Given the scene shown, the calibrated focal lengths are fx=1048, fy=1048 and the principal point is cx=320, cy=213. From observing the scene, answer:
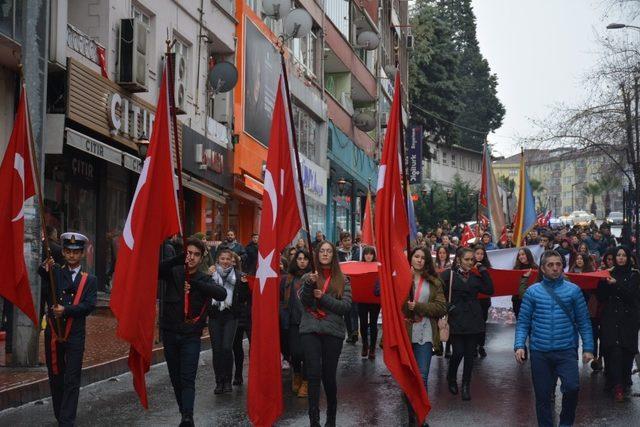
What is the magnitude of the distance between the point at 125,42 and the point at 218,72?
188 inches

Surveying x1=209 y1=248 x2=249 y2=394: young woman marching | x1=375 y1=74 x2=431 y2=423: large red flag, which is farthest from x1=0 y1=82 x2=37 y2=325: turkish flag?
x1=375 y1=74 x2=431 y2=423: large red flag

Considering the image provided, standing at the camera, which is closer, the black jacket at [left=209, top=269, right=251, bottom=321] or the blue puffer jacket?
the blue puffer jacket

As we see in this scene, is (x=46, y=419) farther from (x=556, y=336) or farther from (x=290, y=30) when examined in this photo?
(x=290, y=30)

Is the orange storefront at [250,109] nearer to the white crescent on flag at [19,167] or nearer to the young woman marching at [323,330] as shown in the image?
the white crescent on flag at [19,167]

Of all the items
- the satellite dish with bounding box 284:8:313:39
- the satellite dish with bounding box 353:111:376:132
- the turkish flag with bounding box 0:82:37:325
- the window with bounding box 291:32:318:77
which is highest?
the window with bounding box 291:32:318:77

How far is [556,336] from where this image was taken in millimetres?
8555

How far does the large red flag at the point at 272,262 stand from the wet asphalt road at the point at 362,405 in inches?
44.2

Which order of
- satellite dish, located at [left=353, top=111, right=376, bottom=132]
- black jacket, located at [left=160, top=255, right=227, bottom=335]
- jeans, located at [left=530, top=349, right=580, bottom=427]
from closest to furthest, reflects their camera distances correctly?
jeans, located at [left=530, top=349, right=580, bottom=427] < black jacket, located at [left=160, top=255, right=227, bottom=335] < satellite dish, located at [left=353, top=111, right=376, bottom=132]

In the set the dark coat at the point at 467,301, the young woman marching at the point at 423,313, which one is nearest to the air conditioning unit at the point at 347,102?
the dark coat at the point at 467,301

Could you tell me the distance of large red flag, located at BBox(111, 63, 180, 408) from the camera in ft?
29.5

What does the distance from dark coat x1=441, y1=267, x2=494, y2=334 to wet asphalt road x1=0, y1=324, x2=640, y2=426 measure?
795mm

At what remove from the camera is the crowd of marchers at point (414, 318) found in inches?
339

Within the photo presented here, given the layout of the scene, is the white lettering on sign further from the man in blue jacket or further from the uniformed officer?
the man in blue jacket

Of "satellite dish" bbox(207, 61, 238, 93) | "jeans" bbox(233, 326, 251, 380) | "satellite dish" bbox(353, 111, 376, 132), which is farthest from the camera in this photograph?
"satellite dish" bbox(353, 111, 376, 132)
